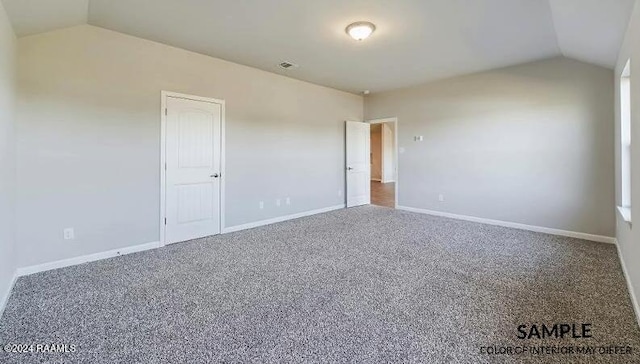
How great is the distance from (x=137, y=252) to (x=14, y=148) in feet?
5.26

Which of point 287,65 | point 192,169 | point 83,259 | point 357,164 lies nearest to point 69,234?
point 83,259

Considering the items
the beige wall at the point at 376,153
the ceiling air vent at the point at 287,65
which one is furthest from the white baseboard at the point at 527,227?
the beige wall at the point at 376,153

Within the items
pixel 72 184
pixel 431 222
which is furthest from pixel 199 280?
pixel 431 222

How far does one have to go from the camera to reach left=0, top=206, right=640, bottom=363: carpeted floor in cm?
176

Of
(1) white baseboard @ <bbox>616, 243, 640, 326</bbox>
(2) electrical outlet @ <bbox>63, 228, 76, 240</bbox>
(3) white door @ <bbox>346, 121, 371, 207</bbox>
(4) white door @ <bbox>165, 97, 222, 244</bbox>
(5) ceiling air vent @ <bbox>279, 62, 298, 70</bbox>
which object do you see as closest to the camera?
(1) white baseboard @ <bbox>616, 243, 640, 326</bbox>

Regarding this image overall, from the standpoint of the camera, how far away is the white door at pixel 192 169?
3975mm

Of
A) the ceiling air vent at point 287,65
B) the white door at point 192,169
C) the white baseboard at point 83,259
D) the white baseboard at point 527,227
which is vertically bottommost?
the white baseboard at point 83,259

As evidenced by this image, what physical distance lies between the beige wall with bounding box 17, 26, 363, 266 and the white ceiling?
0.24 m

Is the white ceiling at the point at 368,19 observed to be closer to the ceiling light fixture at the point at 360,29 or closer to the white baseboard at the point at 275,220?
the ceiling light fixture at the point at 360,29

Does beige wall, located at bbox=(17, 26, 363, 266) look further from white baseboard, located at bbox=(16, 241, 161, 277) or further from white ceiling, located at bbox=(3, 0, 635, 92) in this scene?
white ceiling, located at bbox=(3, 0, 635, 92)

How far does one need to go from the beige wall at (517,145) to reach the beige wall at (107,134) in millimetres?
3160

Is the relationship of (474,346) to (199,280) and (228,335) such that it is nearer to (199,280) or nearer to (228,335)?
(228,335)

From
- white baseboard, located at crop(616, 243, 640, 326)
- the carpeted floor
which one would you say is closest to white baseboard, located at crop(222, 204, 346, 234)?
the carpeted floor

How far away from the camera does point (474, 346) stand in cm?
178
